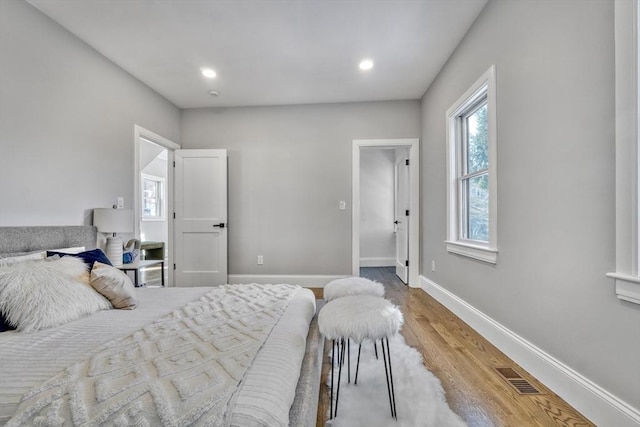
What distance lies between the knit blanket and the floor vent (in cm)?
146

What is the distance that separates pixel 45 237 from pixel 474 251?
11.0ft

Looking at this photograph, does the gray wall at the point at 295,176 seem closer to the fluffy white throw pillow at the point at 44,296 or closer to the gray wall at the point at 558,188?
the gray wall at the point at 558,188

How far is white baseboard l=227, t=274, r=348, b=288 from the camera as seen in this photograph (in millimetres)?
3885

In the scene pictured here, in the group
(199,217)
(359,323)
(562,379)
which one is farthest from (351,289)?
(199,217)

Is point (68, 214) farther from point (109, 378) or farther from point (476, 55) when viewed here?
point (476, 55)

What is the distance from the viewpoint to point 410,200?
3.87 metres

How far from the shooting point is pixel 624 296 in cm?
112

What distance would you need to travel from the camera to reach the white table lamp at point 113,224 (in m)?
2.44

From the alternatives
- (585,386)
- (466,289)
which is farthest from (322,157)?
(585,386)

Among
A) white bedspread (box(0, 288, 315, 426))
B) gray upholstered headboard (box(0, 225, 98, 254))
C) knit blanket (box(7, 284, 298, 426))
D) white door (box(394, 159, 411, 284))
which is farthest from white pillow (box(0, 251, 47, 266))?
white door (box(394, 159, 411, 284))

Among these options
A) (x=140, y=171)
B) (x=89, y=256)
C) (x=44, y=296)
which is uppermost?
(x=140, y=171)

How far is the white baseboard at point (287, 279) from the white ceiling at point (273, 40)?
253cm

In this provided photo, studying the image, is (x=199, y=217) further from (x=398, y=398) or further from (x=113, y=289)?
(x=398, y=398)

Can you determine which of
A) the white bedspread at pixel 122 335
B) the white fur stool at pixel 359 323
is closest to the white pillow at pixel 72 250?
the white bedspread at pixel 122 335
